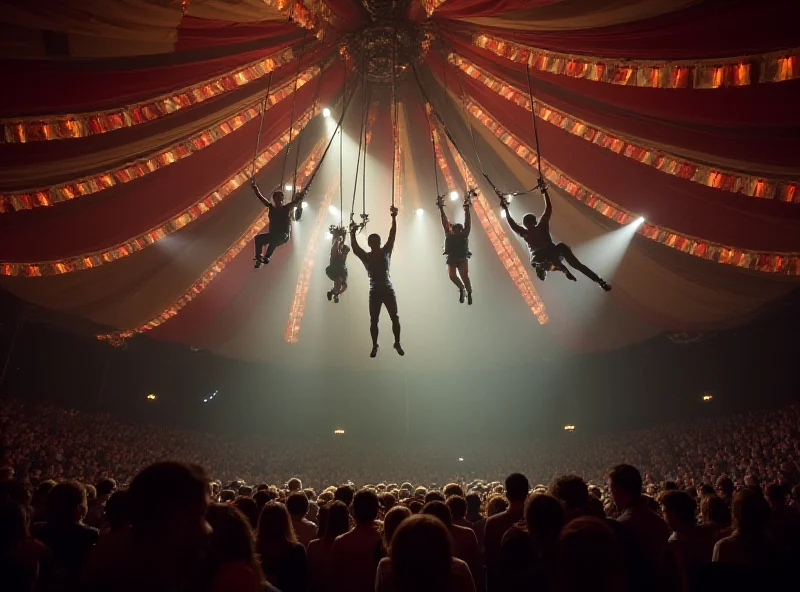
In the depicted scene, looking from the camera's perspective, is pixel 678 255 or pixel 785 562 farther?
pixel 678 255

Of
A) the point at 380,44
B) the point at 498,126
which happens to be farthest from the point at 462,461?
the point at 380,44

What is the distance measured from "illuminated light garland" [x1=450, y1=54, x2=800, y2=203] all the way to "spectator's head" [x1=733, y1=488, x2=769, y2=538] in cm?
467

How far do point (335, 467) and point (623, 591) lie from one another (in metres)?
14.9

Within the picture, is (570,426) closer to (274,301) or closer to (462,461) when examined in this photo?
(462,461)

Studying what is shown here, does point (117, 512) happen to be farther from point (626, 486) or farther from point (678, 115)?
point (678, 115)

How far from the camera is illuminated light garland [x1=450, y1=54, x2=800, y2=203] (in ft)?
18.7

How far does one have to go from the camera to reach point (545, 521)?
7.21 feet

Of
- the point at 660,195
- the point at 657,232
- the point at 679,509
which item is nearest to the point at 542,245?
the point at 660,195

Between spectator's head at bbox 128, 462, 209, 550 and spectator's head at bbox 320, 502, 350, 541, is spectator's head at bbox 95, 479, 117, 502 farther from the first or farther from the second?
spectator's head at bbox 128, 462, 209, 550

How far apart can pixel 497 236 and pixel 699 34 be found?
18.8 feet

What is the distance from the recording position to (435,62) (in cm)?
727

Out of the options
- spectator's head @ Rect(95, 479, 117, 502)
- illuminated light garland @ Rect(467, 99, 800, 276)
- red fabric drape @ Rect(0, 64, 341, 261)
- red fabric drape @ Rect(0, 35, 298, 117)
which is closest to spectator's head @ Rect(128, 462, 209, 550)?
spectator's head @ Rect(95, 479, 117, 502)

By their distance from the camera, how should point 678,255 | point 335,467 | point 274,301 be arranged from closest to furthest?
1. point 678,255
2. point 274,301
3. point 335,467

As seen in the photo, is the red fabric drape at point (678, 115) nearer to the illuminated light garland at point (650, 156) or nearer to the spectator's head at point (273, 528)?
the illuminated light garland at point (650, 156)
